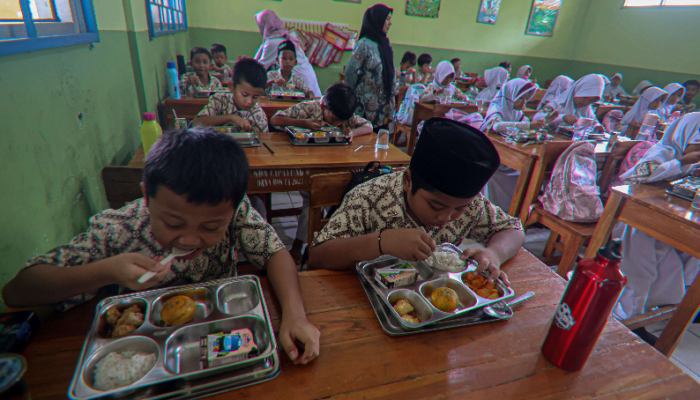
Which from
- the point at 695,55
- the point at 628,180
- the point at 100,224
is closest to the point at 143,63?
the point at 100,224

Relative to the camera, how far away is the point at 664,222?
67.2 inches

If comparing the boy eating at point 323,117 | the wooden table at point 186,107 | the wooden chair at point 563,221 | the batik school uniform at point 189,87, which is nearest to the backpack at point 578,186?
the wooden chair at point 563,221

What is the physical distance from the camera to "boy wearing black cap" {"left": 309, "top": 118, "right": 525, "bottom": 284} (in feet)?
3.31

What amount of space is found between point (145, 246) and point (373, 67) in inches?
127

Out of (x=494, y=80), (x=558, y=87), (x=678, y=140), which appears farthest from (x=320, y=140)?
(x=494, y=80)

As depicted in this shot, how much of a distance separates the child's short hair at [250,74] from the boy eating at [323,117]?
0.37 m

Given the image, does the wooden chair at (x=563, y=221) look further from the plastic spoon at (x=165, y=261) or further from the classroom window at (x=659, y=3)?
the classroom window at (x=659, y=3)

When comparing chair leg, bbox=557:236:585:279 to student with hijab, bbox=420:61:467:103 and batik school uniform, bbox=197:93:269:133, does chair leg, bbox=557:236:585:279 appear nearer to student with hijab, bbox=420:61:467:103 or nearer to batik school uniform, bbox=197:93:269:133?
batik school uniform, bbox=197:93:269:133

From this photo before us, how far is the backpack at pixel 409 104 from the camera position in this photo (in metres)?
5.28

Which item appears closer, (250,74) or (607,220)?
(607,220)

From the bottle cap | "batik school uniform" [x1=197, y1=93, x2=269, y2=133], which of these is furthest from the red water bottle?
"batik school uniform" [x1=197, y1=93, x2=269, y2=133]

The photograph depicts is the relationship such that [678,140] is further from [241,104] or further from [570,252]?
[241,104]

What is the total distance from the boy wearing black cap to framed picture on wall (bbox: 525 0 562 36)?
9.97 metres

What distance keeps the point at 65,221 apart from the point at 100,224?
2.12 ft
